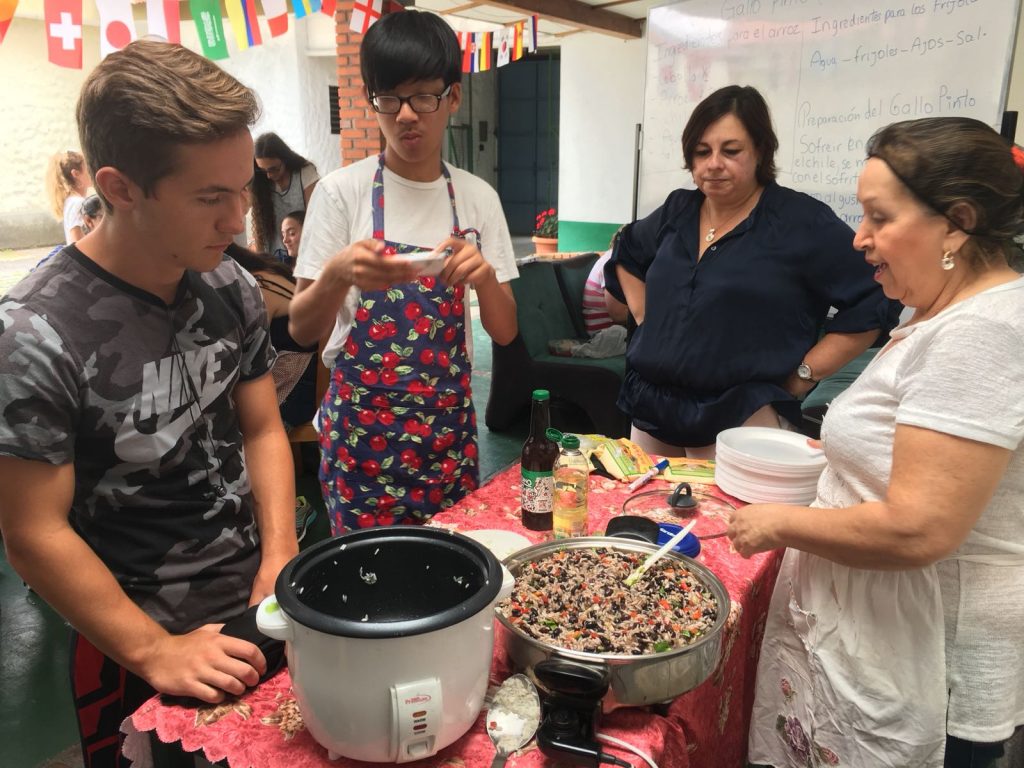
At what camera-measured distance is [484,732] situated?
1.03m

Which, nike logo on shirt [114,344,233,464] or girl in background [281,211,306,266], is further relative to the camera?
girl in background [281,211,306,266]

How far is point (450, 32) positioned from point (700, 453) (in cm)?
146

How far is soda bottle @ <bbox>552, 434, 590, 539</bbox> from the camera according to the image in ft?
5.13

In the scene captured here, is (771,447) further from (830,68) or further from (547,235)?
(547,235)

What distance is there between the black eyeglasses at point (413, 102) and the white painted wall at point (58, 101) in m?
8.15

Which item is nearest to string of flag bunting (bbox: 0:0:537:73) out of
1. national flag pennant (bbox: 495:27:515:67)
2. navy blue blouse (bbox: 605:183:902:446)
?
navy blue blouse (bbox: 605:183:902:446)

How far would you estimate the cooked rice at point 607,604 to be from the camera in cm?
112

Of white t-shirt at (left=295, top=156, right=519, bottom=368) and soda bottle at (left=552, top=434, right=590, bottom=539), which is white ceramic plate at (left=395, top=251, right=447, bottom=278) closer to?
white t-shirt at (left=295, top=156, right=519, bottom=368)

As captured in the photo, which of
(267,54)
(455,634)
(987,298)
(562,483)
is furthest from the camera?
(267,54)

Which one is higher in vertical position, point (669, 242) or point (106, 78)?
point (106, 78)

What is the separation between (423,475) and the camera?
6.50 feet

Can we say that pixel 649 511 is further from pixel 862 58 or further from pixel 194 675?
pixel 862 58

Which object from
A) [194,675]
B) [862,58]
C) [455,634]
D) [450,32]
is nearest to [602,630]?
[455,634]

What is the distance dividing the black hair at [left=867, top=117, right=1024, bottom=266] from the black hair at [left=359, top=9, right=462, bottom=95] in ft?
3.48
